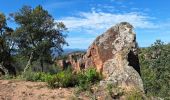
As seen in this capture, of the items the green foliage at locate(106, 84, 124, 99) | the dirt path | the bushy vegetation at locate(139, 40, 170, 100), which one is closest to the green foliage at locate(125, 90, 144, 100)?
the green foliage at locate(106, 84, 124, 99)

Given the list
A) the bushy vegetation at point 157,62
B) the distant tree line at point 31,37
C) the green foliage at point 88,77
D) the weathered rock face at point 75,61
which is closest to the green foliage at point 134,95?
the green foliage at point 88,77

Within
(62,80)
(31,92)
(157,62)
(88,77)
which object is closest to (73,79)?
(62,80)

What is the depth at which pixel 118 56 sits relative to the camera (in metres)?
11.5

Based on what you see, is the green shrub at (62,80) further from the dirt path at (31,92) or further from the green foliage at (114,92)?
the green foliage at (114,92)

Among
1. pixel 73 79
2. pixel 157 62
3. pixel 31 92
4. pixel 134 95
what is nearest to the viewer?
pixel 134 95

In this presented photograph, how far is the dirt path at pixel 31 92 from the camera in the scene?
10.8 m

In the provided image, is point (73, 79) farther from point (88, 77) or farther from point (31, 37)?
point (31, 37)

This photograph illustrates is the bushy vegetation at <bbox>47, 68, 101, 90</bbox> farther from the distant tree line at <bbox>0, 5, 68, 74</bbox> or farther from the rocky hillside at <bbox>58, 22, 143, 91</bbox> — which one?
the distant tree line at <bbox>0, 5, 68, 74</bbox>

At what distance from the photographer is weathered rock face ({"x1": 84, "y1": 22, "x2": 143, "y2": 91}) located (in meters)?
10.9

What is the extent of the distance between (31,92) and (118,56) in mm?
2826

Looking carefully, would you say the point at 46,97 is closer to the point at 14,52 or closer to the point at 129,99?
the point at 129,99

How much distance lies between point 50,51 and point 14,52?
12.0ft

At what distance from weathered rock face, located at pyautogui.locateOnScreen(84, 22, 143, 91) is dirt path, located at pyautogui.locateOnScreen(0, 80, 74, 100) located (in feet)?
4.07

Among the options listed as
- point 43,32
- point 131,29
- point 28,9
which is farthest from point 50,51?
point 131,29
